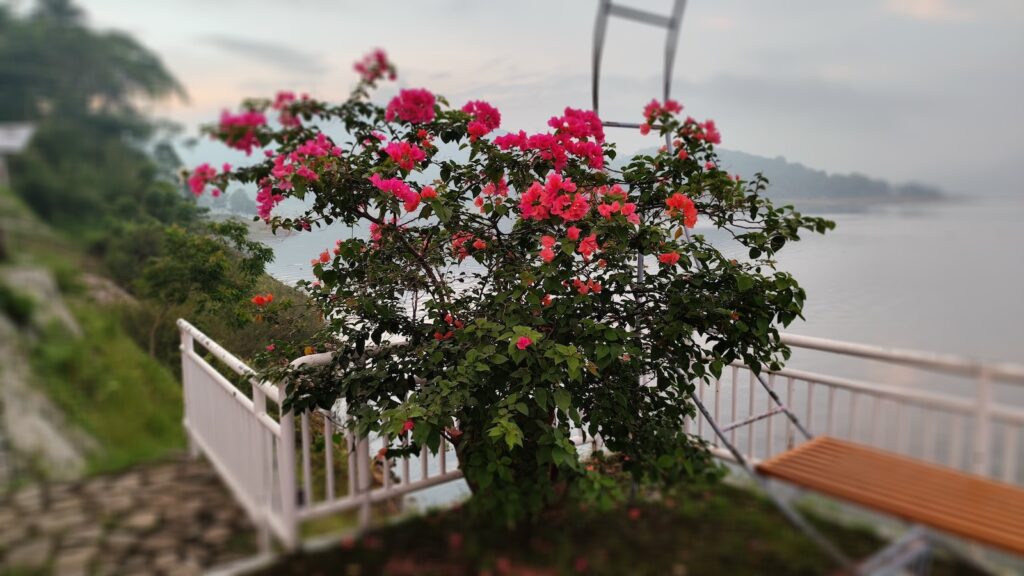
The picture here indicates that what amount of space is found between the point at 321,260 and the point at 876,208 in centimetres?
162

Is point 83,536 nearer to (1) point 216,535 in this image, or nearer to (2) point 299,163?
(1) point 216,535

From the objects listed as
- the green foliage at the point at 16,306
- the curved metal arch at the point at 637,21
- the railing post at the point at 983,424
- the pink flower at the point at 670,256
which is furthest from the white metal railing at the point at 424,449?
the curved metal arch at the point at 637,21

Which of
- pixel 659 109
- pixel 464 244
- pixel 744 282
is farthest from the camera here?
pixel 659 109

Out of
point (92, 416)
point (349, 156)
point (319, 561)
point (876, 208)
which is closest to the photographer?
point (92, 416)

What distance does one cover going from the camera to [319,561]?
1.36m

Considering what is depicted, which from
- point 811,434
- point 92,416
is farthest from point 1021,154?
point 92,416

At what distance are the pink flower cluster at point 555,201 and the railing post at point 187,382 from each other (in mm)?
906

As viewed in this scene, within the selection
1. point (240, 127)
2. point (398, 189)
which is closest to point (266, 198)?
point (240, 127)

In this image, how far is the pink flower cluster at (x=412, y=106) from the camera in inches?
56.1

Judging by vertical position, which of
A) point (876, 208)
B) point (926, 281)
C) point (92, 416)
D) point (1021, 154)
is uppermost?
point (1021, 154)

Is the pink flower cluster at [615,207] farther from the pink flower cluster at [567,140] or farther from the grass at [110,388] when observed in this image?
the grass at [110,388]

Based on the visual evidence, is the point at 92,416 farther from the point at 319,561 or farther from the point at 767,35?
the point at 767,35

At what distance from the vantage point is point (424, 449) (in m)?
1.72

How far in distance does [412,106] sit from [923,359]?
135 centimetres
